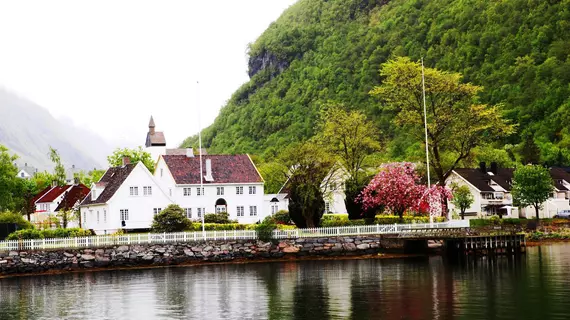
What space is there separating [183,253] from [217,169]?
2717cm

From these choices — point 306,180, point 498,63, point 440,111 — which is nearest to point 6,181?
point 306,180

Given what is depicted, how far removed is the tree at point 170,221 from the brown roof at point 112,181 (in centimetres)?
1084

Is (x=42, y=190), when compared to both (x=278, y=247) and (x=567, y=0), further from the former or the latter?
(x=567, y=0)

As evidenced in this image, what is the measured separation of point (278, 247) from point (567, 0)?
115032 millimetres

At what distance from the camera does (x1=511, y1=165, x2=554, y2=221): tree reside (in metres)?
97.6

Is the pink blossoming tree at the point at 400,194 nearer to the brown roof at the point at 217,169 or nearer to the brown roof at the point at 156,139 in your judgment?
the brown roof at the point at 217,169

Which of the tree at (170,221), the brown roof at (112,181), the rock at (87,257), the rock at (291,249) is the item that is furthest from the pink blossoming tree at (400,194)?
the rock at (87,257)

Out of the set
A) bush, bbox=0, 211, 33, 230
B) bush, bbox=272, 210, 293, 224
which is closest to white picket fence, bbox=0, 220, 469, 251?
bush, bbox=0, 211, 33, 230

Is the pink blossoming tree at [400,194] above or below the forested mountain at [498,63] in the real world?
below

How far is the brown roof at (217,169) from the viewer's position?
9125 cm

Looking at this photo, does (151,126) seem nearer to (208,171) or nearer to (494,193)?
(208,171)

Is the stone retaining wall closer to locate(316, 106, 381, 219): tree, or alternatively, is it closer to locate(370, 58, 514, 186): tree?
locate(316, 106, 381, 219): tree

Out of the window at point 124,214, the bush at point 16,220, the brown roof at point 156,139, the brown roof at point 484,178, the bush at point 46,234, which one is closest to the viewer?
the bush at point 46,234

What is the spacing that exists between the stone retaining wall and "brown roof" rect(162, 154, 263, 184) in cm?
2340
